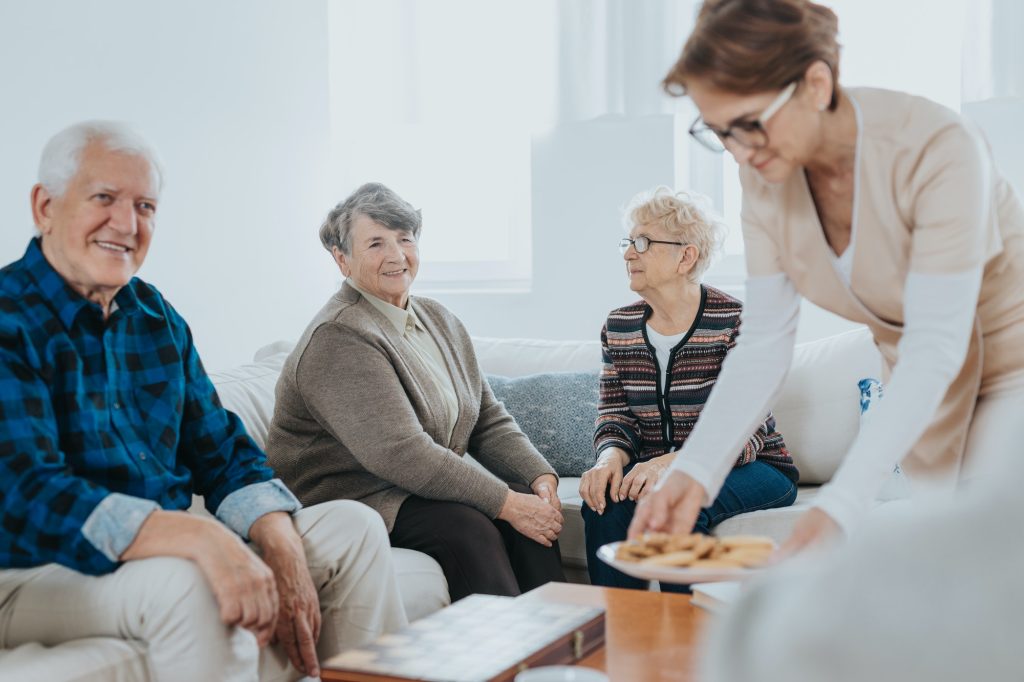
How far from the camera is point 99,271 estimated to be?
185 cm

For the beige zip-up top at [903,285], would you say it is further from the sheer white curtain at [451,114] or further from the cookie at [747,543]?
the sheer white curtain at [451,114]

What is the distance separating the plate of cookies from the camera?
1.29 meters

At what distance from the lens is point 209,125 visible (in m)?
3.99

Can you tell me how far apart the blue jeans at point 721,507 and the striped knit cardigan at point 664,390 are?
0.06 meters

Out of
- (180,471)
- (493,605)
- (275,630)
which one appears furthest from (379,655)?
(180,471)

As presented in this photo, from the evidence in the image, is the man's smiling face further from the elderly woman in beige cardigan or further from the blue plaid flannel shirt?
the elderly woman in beige cardigan

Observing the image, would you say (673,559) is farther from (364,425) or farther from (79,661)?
(364,425)

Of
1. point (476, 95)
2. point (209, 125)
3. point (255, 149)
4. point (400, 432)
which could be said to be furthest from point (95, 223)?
point (476, 95)

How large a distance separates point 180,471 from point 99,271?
0.41 meters

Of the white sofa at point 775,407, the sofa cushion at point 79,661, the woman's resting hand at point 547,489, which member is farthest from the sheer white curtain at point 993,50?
the sofa cushion at point 79,661

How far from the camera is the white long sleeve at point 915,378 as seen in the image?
1171 mm

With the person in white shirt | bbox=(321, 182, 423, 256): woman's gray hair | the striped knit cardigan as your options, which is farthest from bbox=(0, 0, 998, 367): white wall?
the person in white shirt

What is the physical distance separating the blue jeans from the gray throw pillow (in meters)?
0.51

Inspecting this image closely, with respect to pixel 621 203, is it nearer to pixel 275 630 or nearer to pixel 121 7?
pixel 121 7
